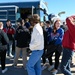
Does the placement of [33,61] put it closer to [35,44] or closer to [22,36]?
[35,44]

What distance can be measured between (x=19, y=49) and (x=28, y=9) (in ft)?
13.1

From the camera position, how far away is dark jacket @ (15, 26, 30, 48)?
22.0 ft

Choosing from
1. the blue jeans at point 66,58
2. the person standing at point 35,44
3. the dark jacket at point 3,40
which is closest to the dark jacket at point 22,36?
A: the dark jacket at point 3,40

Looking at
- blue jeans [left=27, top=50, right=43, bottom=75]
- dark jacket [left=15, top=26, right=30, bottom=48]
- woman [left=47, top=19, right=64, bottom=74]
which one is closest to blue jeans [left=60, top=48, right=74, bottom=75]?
blue jeans [left=27, top=50, right=43, bottom=75]

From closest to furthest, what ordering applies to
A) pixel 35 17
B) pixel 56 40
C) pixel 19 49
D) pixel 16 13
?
1. pixel 35 17
2. pixel 56 40
3. pixel 19 49
4. pixel 16 13

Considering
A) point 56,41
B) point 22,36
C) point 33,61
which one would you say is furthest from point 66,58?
point 22,36

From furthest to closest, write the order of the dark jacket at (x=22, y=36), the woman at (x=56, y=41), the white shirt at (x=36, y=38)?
the dark jacket at (x=22, y=36)
the woman at (x=56, y=41)
the white shirt at (x=36, y=38)

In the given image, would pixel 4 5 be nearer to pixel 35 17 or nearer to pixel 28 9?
pixel 28 9

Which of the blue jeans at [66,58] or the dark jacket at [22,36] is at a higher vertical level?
the dark jacket at [22,36]

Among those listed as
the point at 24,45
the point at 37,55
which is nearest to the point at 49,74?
the point at 24,45

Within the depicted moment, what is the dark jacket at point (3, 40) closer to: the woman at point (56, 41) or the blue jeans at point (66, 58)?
the woman at point (56, 41)

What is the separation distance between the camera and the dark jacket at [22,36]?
22.0 feet

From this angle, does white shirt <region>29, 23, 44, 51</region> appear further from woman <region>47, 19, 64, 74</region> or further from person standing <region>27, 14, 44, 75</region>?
woman <region>47, 19, 64, 74</region>

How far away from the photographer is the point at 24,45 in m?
6.79
